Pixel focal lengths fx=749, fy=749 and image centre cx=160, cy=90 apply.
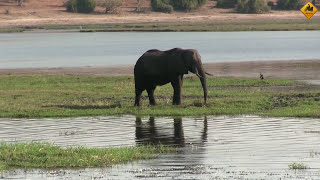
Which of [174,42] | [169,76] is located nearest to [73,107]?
[169,76]

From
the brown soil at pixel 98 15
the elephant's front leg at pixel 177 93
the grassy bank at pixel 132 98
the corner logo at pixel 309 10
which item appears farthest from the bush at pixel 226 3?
the elephant's front leg at pixel 177 93

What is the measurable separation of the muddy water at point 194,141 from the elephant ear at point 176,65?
2.84m

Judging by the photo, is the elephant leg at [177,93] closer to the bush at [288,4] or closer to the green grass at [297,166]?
the green grass at [297,166]

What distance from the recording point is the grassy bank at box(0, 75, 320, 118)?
23.7 m

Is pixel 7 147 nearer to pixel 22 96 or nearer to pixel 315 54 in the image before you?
pixel 22 96

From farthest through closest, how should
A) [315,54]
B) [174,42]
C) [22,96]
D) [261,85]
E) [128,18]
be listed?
1. [128,18]
2. [174,42]
3. [315,54]
4. [261,85]
5. [22,96]

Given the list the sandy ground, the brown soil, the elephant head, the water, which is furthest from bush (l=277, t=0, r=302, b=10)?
the elephant head

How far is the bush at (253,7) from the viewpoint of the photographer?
309 ft

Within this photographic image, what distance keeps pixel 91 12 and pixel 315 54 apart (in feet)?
151

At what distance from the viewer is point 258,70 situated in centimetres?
4012

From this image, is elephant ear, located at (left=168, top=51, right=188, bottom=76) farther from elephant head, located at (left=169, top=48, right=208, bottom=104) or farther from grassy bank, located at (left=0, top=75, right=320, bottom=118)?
grassy bank, located at (left=0, top=75, right=320, bottom=118)

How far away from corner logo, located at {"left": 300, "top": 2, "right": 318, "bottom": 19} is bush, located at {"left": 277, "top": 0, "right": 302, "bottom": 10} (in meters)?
1.60

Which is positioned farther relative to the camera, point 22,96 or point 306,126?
point 22,96

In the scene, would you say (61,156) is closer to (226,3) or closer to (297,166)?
(297,166)
